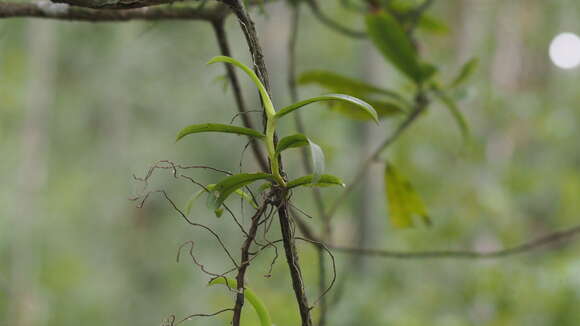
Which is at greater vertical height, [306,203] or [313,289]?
[306,203]

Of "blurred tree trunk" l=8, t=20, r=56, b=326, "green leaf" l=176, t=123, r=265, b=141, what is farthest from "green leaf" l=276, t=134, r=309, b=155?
"blurred tree trunk" l=8, t=20, r=56, b=326

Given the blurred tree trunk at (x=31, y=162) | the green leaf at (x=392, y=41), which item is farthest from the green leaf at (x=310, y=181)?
the blurred tree trunk at (x=31, y=162)

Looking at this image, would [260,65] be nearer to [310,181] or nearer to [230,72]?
[310,181]

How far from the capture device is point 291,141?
12.6 inches

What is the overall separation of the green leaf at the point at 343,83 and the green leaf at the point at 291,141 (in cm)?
42

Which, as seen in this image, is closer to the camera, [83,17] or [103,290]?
[83,17]

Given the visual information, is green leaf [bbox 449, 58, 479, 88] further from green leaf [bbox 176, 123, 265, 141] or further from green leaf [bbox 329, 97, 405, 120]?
green leaf [bbox 176, 123, 265, 141]

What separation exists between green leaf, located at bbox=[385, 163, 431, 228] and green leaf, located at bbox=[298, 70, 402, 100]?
91 millimetres

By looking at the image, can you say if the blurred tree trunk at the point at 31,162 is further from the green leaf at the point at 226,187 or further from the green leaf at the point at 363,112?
the green leaf at the point at 226,187

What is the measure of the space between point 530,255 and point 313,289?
2.29 metres

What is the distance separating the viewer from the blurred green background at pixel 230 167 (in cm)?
261

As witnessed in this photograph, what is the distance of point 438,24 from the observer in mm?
903

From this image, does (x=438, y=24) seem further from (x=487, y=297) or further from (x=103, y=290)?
(x=103, y=290)

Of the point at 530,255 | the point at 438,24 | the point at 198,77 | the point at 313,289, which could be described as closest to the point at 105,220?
the point at 198,77
